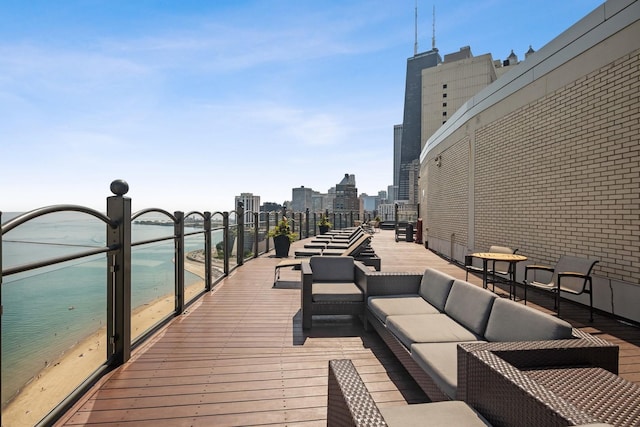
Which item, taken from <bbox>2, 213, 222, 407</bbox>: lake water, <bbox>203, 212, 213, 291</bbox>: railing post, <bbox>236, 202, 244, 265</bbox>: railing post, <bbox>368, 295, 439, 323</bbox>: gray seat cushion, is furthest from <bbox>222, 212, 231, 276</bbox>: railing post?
<bbox>368, 295, 439, 323</bbox>: gray seat cushion

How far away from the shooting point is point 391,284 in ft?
12.8

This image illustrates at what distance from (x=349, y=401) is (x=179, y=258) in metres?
3.88

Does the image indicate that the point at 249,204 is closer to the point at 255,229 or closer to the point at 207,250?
the point at 255,229

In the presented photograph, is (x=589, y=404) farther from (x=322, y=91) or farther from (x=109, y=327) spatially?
(x=322, y=91)

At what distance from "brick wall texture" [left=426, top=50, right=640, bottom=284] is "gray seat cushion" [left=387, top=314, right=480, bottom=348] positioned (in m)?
3.20

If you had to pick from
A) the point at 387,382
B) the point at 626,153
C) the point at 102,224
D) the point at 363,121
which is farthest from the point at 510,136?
the point at 363,121

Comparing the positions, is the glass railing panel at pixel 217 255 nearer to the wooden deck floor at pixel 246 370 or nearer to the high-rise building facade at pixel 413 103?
the wooden deck floor at pixel 246 370

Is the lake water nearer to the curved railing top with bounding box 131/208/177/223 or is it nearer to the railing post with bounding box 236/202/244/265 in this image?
the curved railing top with bounding box 131/208/177/223

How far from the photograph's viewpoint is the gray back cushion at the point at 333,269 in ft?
15.2

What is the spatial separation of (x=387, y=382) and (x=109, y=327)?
8.40ft

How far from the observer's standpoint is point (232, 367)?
114 inches

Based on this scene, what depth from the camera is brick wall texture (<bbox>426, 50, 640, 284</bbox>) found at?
4223 mm

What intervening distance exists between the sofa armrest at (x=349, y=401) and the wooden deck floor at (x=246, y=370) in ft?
2.47

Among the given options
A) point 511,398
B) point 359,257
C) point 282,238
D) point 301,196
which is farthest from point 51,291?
point 301,196
